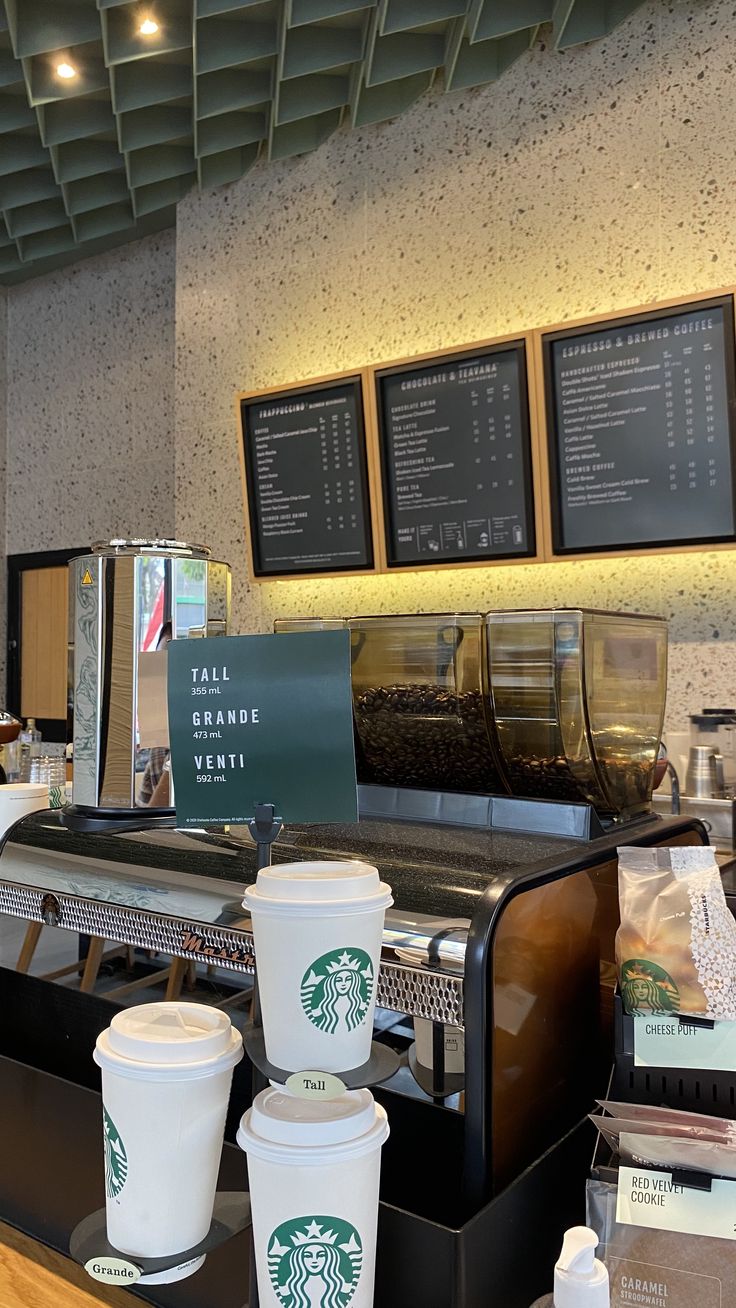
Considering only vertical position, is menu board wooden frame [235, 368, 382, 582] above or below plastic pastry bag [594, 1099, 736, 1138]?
above

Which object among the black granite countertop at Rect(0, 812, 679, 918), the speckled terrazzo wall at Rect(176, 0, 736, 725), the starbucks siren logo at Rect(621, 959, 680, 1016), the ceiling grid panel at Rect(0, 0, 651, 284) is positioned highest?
the ceiling grid panel at Rect(0, 0, 651, 284)

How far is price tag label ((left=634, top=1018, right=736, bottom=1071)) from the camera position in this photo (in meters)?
0.78

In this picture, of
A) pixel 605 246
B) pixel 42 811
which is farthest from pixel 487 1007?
pixel 605 246

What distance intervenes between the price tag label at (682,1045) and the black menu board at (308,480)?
2.42m

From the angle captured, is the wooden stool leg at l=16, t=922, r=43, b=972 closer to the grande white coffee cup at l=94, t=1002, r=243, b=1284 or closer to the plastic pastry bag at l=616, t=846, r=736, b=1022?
the grande white coffee cup at l=94, t=1002, r=243, b=1284

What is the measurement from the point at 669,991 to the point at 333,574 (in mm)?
2522

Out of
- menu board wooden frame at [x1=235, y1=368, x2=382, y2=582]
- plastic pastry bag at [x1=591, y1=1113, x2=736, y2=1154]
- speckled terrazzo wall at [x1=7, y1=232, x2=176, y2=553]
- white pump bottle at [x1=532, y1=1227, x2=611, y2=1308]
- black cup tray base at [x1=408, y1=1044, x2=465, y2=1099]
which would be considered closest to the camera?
white pump bottle at [x1=532, y1=1227, x2=611, y2=1308]

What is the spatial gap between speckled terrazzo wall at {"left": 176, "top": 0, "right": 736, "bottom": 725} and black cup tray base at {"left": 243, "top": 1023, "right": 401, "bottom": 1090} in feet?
6.96

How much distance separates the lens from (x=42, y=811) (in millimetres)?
1290

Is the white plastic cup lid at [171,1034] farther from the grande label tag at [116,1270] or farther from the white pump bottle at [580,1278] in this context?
the white pump bottle at [580,1278]

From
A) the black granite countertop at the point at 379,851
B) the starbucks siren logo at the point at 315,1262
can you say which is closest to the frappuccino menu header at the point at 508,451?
the black granite countertop at the point at 379,851

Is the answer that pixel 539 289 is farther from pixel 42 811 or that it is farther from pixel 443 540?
pixel 42 811

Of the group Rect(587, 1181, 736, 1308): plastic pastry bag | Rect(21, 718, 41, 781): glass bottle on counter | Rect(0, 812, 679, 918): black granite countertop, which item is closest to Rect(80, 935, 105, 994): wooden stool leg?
Rect(0, 812, 679, 918): black granite countertop

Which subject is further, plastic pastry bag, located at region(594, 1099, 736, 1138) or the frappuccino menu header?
the frappuccino menu header
